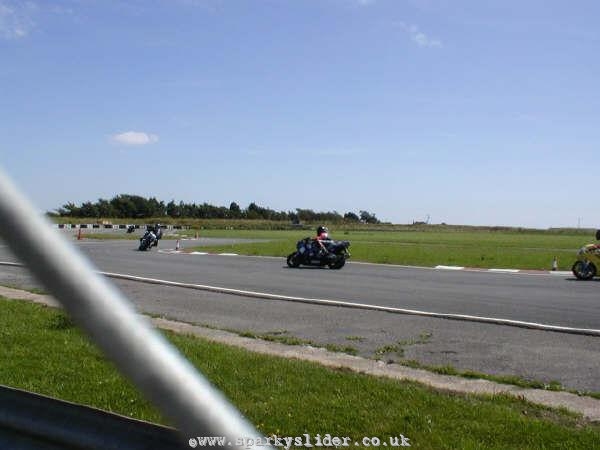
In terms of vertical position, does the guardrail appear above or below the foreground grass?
above

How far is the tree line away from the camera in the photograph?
102019 millimetres

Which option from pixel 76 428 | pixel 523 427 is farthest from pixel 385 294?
pixel 76 428

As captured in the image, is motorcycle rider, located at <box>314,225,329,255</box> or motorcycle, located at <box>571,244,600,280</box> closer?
motorcycle, located at <box>571,244,600,280</box>

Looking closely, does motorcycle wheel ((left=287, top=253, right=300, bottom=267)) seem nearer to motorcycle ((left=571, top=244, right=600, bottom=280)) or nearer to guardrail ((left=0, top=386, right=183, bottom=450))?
motorcycle ((left=571, top=244, right=600, bottom=280))

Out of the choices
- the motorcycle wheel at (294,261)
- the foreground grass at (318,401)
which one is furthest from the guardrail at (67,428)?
the motorcycle wheel at (294,261)

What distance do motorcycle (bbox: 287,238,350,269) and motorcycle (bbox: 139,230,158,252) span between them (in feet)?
39.7

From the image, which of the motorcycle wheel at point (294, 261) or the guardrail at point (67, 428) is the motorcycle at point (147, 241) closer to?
the motorcycle wheel at point (294, 261)

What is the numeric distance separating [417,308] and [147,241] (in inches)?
910

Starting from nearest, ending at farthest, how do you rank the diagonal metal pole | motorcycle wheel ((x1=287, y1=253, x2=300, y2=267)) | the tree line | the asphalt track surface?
the diagonal metal pole
the asphalt track surface
motorcycle wheel ((x1=287, y1=253, x2=300, y2=267))
the tree line

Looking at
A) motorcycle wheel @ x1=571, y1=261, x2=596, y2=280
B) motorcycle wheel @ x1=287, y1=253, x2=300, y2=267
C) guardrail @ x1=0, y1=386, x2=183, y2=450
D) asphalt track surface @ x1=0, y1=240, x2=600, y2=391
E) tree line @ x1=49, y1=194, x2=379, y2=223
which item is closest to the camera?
guardrail @ x1=0, y1=386, x2=183, y2=450

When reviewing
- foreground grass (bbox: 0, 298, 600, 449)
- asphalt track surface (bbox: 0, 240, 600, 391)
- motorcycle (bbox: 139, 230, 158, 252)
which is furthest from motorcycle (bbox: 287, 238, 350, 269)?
foreground grass (bbox: 0, 298, 600, 449)

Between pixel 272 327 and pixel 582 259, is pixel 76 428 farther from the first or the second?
pixel 582 259

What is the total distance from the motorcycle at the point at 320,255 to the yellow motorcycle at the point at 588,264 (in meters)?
7.17

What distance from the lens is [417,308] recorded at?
40.0 feet
